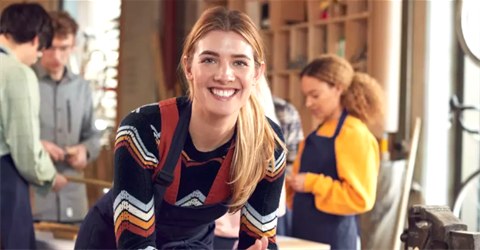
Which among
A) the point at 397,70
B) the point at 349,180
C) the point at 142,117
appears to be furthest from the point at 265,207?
the point at 397,70

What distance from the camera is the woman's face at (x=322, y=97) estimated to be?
307 cm

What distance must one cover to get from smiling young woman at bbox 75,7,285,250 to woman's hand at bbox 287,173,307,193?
0.92 meters

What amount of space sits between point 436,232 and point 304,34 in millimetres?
3249

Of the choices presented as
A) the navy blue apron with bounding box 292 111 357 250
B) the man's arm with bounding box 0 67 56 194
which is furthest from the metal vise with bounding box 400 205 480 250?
the man's arm with bounding box 0 67 56 194

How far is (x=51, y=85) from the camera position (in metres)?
3.32

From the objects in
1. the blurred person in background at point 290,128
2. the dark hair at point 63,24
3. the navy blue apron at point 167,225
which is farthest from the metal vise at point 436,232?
the dark hair at point 63,24

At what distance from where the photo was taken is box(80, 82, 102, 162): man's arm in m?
3.49

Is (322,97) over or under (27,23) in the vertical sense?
under

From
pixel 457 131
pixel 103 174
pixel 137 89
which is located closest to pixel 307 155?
pixel 103 174

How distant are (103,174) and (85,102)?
0.37m

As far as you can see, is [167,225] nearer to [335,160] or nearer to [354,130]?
[335,160]

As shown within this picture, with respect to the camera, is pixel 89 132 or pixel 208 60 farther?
pixel 89 132

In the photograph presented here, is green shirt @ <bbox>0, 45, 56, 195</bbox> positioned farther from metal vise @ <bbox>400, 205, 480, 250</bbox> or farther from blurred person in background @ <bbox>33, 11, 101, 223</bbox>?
metal vise @ <bbox>400, 205, 480, 250</bbox>

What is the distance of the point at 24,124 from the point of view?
3.05 meters
